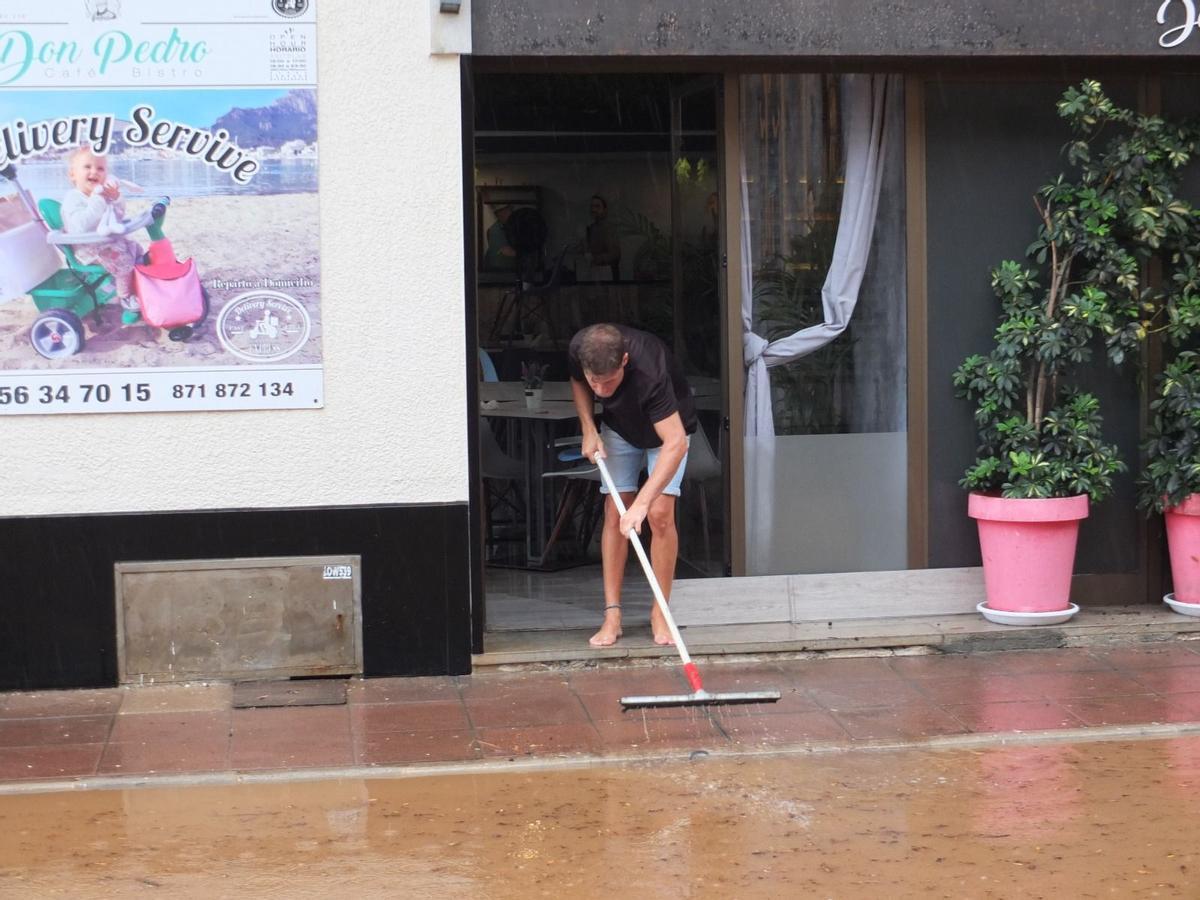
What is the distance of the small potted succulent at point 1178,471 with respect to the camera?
7.34m

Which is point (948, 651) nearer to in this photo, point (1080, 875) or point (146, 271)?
point (1080, 875)

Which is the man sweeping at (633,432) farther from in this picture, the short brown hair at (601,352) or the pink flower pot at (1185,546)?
the pink flower pot at (1185,546)

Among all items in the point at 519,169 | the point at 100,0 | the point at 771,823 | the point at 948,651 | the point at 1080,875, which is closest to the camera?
the point at 1080,875

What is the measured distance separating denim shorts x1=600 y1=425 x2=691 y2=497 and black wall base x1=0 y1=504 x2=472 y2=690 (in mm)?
828

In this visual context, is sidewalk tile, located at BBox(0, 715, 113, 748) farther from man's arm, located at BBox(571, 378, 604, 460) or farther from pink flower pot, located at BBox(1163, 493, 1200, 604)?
pink flower pot, located at BBox(1163, 493, 1200, 604)

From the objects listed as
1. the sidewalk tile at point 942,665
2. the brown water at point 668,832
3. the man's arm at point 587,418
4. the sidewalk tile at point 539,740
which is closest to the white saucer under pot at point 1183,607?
the sidewalk tile at point 942,665

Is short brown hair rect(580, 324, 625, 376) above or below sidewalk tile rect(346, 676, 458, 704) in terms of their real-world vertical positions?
above

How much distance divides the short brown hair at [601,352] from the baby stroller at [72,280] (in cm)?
166

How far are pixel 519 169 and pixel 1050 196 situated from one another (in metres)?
6.47

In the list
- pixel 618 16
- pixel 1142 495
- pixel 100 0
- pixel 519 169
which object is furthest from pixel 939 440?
pixel 519 169

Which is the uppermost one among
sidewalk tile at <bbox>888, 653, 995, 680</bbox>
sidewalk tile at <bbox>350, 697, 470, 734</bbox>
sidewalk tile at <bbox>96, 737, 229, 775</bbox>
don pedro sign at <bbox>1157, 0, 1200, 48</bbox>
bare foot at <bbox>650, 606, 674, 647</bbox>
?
don pedro sign at <bbox>1157, 0, 1200, 48</bbox>

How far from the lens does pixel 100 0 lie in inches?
257

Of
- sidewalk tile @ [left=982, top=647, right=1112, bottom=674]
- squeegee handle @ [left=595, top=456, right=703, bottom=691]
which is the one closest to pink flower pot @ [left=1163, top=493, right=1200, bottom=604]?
sidewalk tile @ [left=982, top=647, right=1112, bottom=674]

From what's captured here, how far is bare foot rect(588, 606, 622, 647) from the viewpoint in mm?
7141
